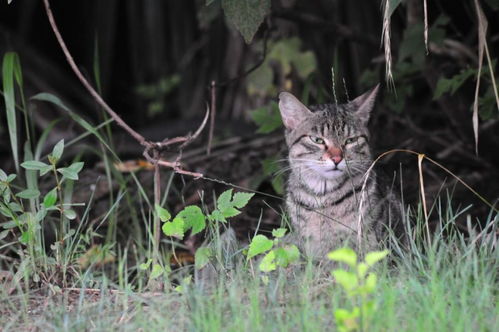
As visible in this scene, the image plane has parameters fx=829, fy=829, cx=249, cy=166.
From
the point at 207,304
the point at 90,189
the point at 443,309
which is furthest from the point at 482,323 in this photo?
the point at 90,189

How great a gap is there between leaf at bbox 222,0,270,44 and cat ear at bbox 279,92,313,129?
31.9 inches

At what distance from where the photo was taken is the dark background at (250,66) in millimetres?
5020

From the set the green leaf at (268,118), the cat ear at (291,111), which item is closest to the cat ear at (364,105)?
the cat ear at (291,111)

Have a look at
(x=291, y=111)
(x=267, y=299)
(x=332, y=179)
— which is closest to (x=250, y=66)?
(x=291, y=111)

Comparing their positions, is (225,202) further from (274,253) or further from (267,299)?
(267,299)

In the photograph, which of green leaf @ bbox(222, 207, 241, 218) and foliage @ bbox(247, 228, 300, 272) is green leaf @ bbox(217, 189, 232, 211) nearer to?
green leaf @ bbox(222, 207, 241, 218)

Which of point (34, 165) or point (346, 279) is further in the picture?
point (34, 165)

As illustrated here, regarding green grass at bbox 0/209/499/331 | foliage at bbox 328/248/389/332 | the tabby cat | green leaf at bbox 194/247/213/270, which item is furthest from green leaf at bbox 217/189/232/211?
foliage at bbox 328/248/389/332

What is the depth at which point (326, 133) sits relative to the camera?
429cm

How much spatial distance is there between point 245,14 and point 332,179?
42.0 inches

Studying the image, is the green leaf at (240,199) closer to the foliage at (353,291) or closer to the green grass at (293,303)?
the green grass at (293,303)

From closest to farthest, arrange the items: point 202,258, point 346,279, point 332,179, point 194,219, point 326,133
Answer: point 346,279 < point 202,258 < point 194,219 < point 332,179 < point 326,133

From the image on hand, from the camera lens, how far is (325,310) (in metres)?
2.85

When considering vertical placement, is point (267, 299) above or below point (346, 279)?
below
